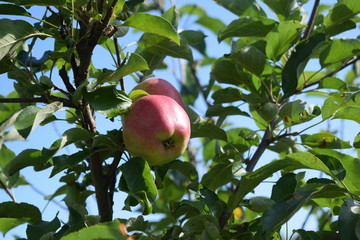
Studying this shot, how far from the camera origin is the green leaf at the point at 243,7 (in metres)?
1.94

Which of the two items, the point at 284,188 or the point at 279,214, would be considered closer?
the point at 279,214

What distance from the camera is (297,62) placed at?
169 cm

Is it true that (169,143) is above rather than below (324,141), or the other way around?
above

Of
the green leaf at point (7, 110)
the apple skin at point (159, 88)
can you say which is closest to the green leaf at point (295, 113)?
the apple skin at point (159, 88)

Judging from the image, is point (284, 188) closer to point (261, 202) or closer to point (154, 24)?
point (261, 202)

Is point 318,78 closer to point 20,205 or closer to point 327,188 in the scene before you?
point 327,188

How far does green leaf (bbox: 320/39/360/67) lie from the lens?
1.76 metres

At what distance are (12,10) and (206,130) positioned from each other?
65 cm

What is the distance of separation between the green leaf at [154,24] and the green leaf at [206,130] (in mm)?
341

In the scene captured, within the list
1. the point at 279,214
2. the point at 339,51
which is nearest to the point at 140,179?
the point at 279,214

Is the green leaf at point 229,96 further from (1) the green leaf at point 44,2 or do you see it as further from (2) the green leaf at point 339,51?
(1) the green leaf at point 44,2

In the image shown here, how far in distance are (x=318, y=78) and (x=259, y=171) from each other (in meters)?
0.77

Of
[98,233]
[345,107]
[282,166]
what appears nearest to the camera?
[98,233]

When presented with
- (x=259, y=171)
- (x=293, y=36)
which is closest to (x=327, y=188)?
(x=259, y=171)
